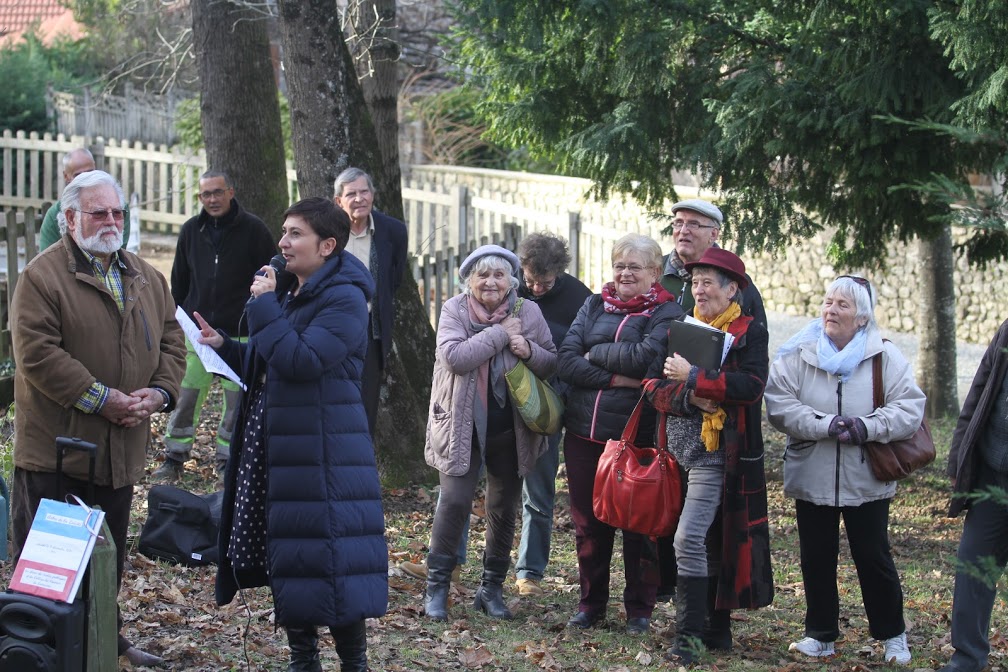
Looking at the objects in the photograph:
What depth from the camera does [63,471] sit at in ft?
14.7

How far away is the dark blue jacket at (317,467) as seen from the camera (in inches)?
168

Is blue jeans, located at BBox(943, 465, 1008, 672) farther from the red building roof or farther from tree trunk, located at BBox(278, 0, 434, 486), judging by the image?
the red building roof

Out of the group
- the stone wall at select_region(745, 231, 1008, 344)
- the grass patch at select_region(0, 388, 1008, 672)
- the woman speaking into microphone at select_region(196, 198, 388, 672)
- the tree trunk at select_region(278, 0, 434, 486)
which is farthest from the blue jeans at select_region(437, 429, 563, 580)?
the stone wall at select_region(745, 231, 1008, 344)

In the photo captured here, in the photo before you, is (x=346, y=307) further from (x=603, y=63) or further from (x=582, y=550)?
(x=603, y=63)

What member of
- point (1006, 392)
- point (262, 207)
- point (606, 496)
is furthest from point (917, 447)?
point (262, 207)

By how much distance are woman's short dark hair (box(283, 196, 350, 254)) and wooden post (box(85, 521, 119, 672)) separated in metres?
1.30

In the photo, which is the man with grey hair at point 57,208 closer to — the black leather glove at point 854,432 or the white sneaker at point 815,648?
the black leather glove at point 854,432

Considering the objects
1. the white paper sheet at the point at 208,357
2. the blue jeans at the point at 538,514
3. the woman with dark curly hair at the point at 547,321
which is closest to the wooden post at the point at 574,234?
the woman with dark curly hair at the point at 547,321

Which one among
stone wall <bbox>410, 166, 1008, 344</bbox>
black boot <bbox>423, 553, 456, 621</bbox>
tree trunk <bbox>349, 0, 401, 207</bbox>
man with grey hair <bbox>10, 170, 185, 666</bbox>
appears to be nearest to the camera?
man with grey hair <bbox>10, 170, 185, 666</bbox>

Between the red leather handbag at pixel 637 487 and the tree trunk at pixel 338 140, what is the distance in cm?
269

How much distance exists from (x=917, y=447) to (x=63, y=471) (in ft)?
12.0

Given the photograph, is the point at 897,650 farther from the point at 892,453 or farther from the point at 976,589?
the point at 892,453

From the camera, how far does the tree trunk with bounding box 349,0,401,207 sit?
1069 cm

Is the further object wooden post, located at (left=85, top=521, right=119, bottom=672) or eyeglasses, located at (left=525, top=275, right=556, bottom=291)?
eyeglasses, located at (left=525, top=275, right=556, bottom=291)
